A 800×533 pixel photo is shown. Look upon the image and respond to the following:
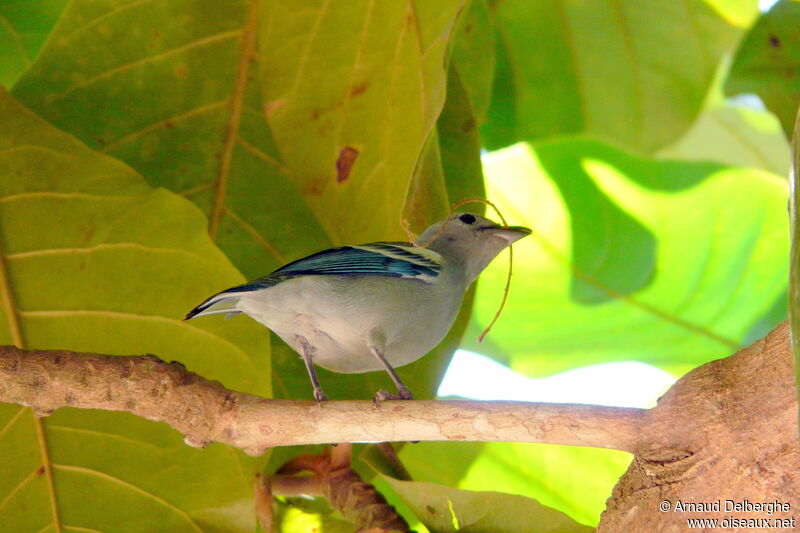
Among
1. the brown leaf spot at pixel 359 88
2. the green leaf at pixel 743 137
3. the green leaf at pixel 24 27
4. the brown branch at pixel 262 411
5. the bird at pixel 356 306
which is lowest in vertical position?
the brown branch at pixel 262 411

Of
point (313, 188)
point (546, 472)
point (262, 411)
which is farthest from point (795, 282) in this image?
point (546, 472)

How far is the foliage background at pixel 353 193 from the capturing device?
1.88 m

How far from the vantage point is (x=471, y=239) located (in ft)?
7.01

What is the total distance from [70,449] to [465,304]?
1.01 metres

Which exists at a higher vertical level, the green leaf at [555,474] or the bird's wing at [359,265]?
the bird's wing at [359,265]

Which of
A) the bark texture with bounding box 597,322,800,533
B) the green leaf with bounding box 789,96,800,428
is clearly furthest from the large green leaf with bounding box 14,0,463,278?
the green leaf with bounding box 789,96,800,428

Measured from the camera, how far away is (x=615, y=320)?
114 inches

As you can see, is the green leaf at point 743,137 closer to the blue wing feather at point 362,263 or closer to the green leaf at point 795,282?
the blue wing feather at point 362,263

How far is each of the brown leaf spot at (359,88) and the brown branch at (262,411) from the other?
2.62 ft

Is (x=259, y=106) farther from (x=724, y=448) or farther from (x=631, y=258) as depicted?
(x=724, y=448)

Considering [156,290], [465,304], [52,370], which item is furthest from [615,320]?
[52,370]

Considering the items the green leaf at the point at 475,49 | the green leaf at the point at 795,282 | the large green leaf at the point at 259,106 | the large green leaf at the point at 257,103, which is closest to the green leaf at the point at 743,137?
the green leaf at the point at 475,49

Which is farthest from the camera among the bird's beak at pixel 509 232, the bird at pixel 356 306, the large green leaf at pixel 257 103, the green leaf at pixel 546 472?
the green leaf at pixel 546 472

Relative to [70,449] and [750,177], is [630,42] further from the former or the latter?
[70,449]
